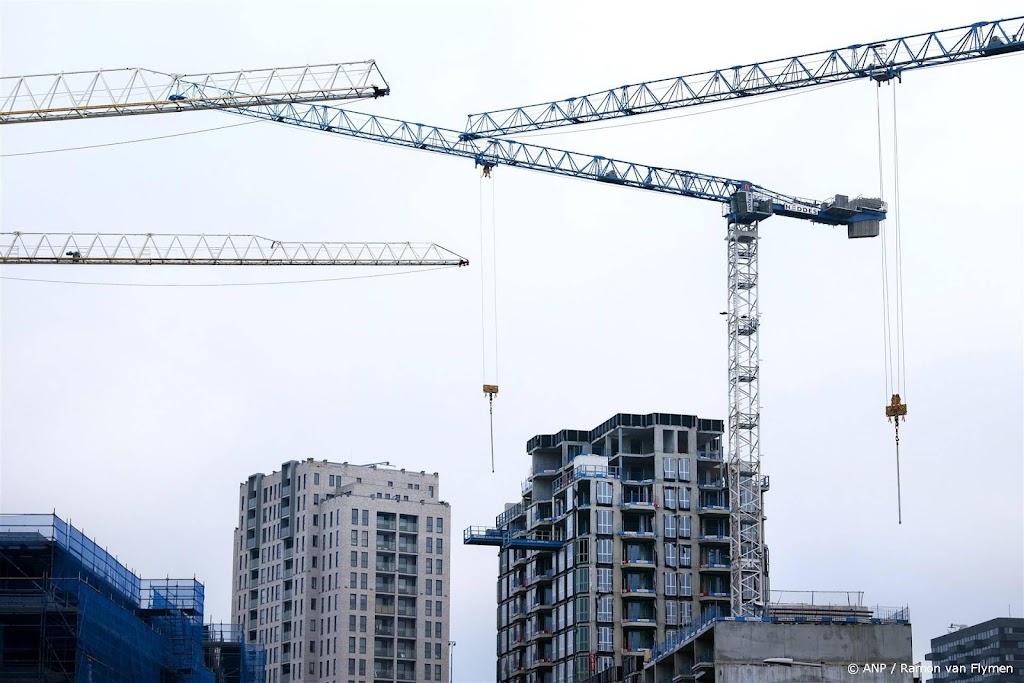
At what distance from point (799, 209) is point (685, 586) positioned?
120 feet

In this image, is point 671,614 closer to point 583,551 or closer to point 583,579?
point 583,579

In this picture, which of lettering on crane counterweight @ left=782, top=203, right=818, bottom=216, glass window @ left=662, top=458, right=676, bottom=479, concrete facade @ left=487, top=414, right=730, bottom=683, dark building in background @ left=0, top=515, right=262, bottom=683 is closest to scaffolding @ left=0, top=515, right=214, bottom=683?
dark building in background @ left=0, top=515, right=262, bottom=683

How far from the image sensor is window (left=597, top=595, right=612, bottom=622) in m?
164

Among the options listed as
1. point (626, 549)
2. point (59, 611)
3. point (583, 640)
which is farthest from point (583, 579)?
point (59, 611)

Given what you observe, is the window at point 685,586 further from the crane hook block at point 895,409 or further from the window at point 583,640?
the crane hook block at point 895,409

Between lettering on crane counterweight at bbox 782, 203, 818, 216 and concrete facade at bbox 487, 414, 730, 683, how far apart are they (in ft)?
79.5

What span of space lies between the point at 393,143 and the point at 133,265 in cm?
2674

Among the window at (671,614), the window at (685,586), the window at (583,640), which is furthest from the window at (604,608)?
the window at (685,586)

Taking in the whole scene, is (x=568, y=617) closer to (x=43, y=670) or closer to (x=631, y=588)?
(x=631, y=588)

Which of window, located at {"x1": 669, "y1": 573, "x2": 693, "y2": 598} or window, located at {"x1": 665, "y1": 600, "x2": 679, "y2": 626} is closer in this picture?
window, located at {"x1": 665, "y1": 600, "x2": 679, "y2": 626}

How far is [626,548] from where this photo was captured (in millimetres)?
166875

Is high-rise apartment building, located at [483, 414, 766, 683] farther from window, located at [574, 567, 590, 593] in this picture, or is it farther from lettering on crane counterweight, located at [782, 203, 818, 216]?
lettering on crane counterweight, located at [782, 203, 818, 216]

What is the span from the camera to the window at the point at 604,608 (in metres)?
A: 164

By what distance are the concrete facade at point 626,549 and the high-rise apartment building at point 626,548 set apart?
95 millimetres
